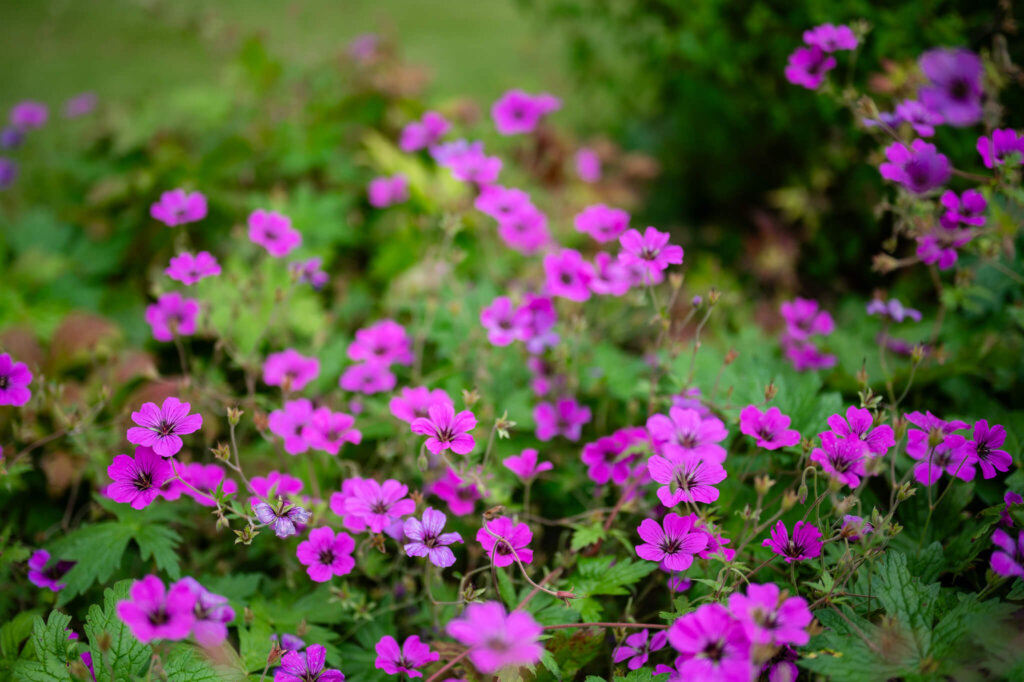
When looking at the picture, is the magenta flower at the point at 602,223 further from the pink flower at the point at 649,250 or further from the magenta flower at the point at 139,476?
the magenta flower at the point at 139,476

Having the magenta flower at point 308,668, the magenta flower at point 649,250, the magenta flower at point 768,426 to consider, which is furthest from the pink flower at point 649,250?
the magenta flower at point 308,668

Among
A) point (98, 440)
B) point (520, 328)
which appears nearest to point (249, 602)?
point (98, 440)

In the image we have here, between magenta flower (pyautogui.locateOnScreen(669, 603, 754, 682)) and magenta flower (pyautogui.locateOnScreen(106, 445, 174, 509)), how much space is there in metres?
0.82

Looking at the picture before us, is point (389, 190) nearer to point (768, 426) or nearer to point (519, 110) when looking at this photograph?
point (519, 110)

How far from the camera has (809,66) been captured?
1518 mm

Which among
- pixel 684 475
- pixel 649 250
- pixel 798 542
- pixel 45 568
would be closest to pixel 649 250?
pixel 649 250

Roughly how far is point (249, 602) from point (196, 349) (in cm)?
89

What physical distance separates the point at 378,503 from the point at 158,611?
1.27 ft

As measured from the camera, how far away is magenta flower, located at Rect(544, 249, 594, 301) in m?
1.52

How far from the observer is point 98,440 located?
1.50 m

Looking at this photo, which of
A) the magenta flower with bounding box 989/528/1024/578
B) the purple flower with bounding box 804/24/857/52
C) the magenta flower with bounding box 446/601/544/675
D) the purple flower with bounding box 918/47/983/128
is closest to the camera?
the magenta flower with bounding box 446/601/544/675

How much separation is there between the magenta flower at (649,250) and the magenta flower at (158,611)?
3.03 feet

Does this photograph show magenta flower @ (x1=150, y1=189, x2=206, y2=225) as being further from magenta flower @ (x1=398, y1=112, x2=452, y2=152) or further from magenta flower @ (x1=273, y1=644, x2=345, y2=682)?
magenta flower @ (x1=273, y1=644, x2=345, y2=682)

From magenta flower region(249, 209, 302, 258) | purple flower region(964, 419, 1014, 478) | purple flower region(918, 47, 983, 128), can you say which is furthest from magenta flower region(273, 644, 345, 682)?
purple flower region(918, 47, 983, 128)
